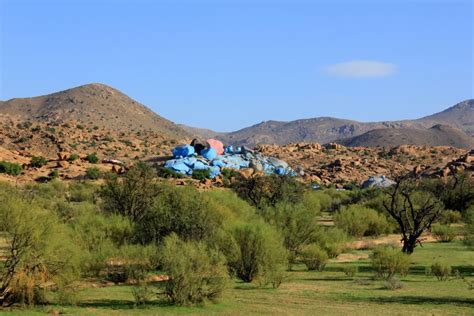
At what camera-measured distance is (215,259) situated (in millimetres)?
22031

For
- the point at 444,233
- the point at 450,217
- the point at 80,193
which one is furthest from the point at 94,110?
the point at 444,233

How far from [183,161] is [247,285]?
57297 millimetres

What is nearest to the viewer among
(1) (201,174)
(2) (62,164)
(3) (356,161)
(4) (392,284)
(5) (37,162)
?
(4) (392,284)

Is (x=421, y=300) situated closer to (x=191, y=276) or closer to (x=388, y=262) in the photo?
(x=388, y=262)

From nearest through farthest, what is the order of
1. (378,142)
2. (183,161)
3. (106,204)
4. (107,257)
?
1. (107,257)
2. (106,204)
3. (183,161)
4. (378,142)

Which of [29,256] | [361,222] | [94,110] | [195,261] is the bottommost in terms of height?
[361,222]

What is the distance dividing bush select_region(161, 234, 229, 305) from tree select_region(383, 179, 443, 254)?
16.1 metres

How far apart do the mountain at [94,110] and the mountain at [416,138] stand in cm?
6137

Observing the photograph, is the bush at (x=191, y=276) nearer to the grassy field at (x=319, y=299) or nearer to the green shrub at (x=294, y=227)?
the grassy field at (x=319, y=299)

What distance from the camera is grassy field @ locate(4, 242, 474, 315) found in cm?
1978

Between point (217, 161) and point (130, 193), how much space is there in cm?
4677

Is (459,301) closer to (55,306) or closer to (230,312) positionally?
(230,312)

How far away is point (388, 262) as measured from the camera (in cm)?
2772

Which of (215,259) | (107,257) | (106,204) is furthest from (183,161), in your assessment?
(215,259)
